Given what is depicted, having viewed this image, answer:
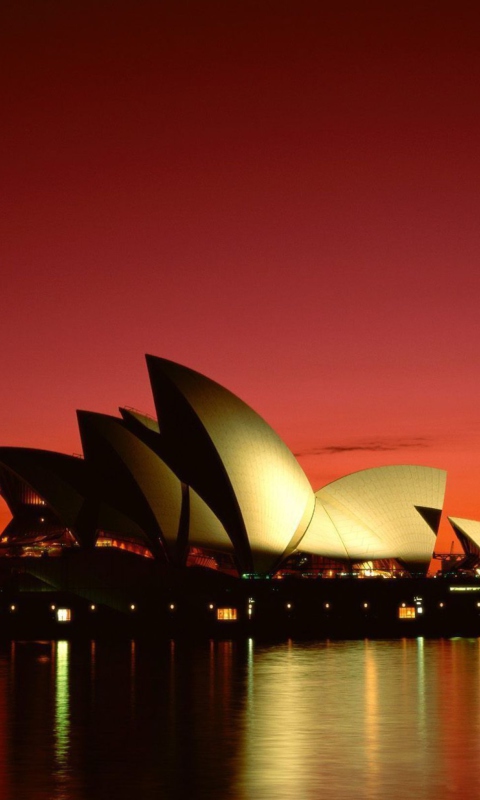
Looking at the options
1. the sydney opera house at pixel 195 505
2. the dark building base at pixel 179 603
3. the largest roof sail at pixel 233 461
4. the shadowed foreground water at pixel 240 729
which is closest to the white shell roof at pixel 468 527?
the sydney opera house at pixel 195 505

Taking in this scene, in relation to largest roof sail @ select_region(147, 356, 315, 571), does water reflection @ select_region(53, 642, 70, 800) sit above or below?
below

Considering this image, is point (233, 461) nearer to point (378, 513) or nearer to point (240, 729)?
point (378, 513)

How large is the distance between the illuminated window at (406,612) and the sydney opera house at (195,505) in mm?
5041

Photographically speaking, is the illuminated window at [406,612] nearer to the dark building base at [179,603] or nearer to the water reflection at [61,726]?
the dark building base at [179,603]

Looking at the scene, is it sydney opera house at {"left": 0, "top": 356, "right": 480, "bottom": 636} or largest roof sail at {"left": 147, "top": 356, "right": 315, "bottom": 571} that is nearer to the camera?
largest roof sail at {"left": 147, "top": 356, "right": 315, "bottom": 571}

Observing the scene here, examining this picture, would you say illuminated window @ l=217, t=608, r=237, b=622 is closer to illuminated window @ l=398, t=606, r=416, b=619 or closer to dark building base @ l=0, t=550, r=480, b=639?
dark building base @ l=0, t=550, r=480, b=639

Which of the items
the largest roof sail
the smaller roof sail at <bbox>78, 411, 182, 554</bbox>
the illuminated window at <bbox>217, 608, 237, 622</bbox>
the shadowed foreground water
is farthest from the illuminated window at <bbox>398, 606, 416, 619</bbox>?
the shadowed foreground water

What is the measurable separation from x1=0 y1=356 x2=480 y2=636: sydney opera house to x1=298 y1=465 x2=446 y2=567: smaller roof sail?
2.3 inches

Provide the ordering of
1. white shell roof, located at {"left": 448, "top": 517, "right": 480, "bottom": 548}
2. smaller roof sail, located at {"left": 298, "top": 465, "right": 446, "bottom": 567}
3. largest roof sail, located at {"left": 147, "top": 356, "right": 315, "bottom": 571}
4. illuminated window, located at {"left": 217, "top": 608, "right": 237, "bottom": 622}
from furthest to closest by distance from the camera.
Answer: white shell roof, located at {"left": 448, "top": 517, "right": 480, "bottom": 548} → smaller roof sail, located at {"left": 298, "top": 465, "right": 446, "bottom": 567} → illuminated window, located at {"left": 217, "top": 608, "right": 237, "bottom": 622} → largest roof sail, located at {"left": 147, "top": 356, "right": 315, "bottom": 571}

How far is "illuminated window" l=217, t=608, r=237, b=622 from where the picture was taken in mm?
59719

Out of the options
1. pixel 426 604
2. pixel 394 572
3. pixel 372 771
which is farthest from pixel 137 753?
pixel 394 572

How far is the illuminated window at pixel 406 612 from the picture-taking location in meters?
62.5

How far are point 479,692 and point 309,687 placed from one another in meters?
4.27

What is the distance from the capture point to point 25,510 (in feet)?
231
